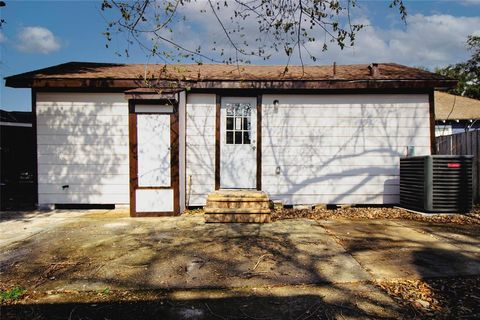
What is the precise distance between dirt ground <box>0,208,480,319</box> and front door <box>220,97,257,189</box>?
81.9 inches

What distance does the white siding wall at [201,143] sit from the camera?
7.77 metres

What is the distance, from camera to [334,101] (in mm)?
7793

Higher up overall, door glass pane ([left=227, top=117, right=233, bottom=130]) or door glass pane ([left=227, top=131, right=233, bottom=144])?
door glass pane ([left=227, top=117, right=233, bottom=130])

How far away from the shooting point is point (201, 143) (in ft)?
25.6

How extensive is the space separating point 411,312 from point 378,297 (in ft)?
1.01

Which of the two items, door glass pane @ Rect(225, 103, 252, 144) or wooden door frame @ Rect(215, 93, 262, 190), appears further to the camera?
door glass pane @ Rect(225, 103, 252, 144)

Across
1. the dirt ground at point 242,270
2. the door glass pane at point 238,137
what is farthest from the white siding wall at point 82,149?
the door glass pane at point 238,137

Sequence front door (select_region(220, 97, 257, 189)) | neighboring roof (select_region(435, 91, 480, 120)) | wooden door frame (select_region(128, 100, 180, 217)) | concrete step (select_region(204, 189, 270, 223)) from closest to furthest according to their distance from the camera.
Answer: concrete step (select_region(204, 189, 270, 223))
wooden door frame (select_region(128, 100, 180, 217))
front door (select_region(220, 97, 257, 189))
neighboring roof (select_region(435, 91, 480, 120))

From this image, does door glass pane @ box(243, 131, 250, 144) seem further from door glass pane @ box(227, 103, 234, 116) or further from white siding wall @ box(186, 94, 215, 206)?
white siding wall @ box(186, 94, 215, 206)

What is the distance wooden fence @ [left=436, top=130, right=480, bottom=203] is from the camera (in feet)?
25.4

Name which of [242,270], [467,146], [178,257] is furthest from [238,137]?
[467,146]

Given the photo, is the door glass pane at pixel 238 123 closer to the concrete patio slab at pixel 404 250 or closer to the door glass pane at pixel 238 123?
the door glass pane at pixel 238 123

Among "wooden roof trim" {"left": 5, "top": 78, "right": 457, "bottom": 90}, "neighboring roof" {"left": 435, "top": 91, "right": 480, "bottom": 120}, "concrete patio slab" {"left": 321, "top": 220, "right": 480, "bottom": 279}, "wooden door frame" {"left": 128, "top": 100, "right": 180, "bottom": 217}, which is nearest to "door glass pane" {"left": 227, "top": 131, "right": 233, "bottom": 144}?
"wooden roof trim" {"left": 5, "top": 78, "right": 457, "bottom": 90}

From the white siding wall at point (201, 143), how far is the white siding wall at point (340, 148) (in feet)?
4.39
